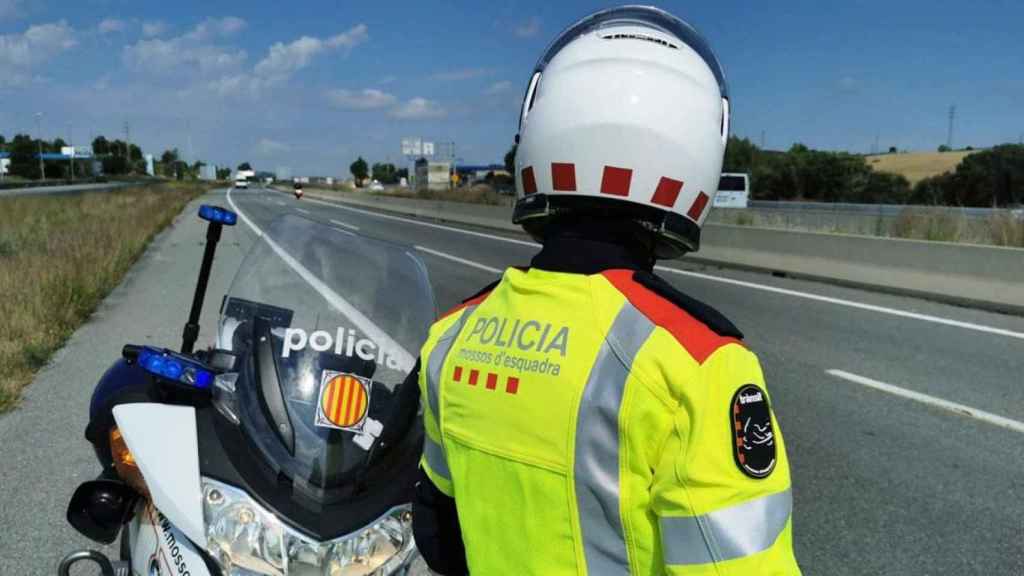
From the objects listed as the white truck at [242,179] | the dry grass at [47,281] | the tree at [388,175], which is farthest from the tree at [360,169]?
the dry grass at [47,281]

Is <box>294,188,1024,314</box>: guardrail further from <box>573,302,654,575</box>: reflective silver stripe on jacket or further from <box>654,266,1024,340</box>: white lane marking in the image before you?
<box>573,302,654,575</box>: reflective silver stripe on jacket

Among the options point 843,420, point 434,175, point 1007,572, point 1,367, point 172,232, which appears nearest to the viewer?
A: point 1007,572

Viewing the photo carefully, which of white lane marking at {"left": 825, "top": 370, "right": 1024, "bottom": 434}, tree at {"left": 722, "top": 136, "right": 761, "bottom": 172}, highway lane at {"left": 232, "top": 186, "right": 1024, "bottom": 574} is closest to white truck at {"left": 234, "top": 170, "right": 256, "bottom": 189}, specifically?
tree at {"left": 722, "top": 136, "right": 761, "bottom": 172}

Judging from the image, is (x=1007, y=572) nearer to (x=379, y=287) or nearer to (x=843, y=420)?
(x=843, y=420)

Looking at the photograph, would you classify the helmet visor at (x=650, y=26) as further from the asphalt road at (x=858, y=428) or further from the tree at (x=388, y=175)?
the tree at (x=388, y=175)

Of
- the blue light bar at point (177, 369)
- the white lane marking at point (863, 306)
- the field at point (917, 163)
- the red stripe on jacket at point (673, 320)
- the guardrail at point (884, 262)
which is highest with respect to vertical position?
the field at point (917, 163)

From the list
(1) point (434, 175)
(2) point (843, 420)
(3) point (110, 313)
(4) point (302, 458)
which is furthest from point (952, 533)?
(1) point (434, 175)

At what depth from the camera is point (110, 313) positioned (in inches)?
388

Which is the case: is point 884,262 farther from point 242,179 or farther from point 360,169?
point 360,169

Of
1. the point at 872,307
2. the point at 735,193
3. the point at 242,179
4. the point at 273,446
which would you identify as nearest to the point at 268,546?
the point at 273,446

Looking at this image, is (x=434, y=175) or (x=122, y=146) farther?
(x=122, y=146)

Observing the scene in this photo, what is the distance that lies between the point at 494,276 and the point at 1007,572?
10.1 m

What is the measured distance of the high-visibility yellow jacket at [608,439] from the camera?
3.80ft

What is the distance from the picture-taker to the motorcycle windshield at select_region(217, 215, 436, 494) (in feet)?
6.94
